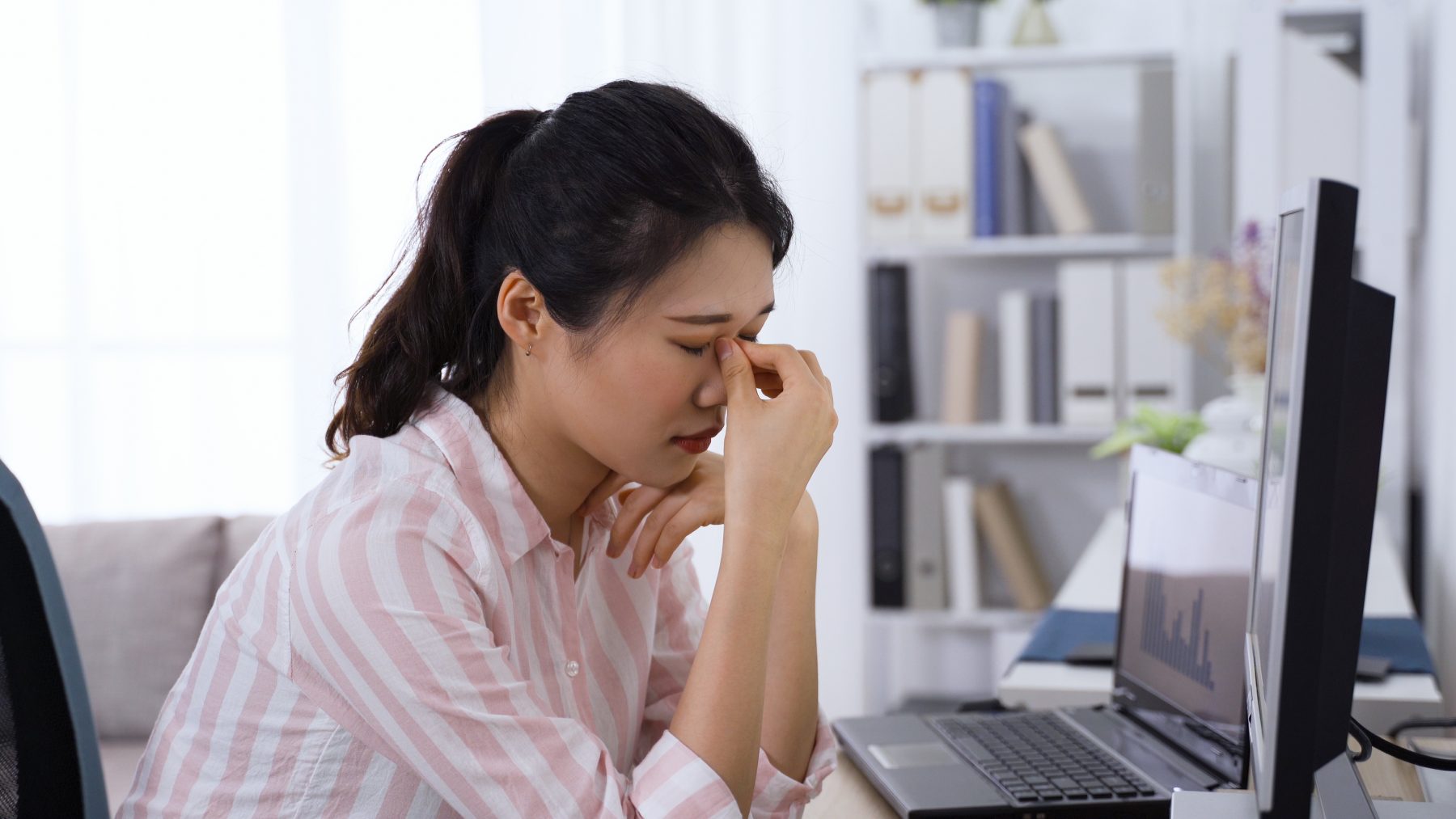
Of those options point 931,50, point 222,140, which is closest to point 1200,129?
point 931,50

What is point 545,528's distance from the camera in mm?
991

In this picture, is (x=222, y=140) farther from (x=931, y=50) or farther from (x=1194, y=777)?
(x=1194, y=777)

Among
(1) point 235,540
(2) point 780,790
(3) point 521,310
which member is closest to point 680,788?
(2) point 780,790

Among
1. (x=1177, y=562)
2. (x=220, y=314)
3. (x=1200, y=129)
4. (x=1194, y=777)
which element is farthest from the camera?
(x=1200, y=129)

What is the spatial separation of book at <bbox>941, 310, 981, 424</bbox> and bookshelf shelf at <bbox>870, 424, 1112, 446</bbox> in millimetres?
32

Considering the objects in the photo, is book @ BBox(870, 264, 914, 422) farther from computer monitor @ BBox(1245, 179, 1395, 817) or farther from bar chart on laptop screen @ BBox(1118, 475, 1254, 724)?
computer monitor @ BBox(1245, 179, 1395, 817)

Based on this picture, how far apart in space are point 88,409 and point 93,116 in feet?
1.93

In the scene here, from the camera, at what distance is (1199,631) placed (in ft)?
3.42

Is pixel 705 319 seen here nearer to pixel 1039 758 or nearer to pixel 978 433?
pixel 1039 758

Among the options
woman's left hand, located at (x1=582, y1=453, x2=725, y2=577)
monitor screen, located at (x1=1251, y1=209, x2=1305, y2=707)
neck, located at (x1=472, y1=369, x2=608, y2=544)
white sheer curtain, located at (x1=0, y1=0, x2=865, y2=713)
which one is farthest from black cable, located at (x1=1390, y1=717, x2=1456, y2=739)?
white sheer curtain, located at (x1=0, y1=0, x2=865, y2=713)

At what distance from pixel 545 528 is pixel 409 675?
21 cm

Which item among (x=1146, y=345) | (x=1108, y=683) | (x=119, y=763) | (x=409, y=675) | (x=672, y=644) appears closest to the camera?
(x=409, y=675)

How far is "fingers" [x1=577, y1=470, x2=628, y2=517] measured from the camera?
1097 mm

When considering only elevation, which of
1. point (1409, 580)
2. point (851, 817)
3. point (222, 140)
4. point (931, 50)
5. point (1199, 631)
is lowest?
point (1409, 580)
